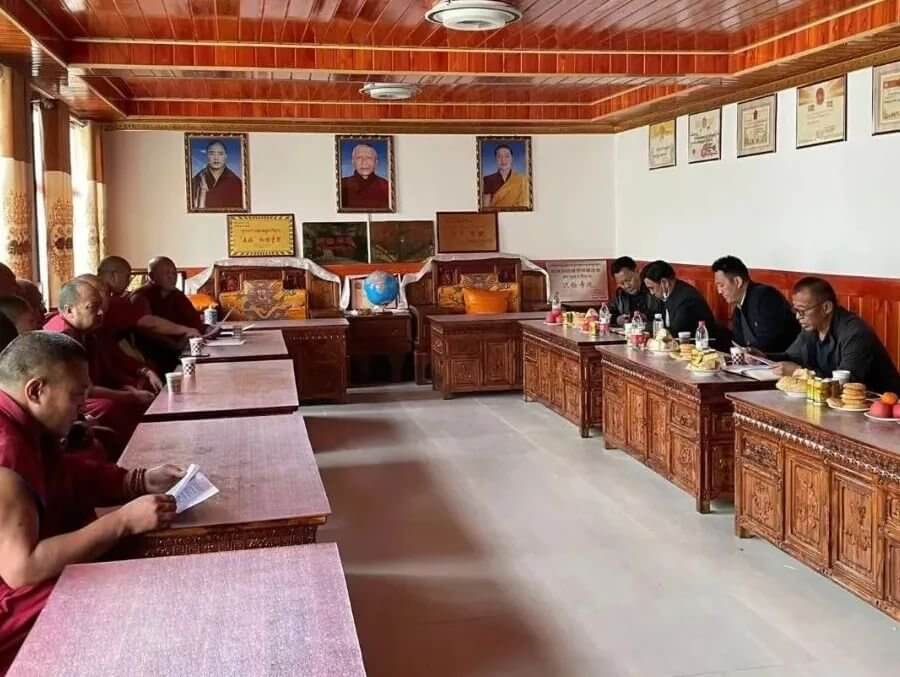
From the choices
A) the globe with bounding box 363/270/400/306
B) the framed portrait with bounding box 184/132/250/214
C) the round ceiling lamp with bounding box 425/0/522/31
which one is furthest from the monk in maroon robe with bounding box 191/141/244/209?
the round ceiling lamp with bounding box 425/0/522/31

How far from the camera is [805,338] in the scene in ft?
17.4

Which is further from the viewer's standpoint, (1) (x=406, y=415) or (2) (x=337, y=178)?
(2) (x=337, y=178)

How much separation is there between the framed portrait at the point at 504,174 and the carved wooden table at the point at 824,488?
6.48m

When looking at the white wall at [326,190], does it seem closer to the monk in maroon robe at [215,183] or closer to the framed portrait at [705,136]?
the monk in maroon robe at [215,183]

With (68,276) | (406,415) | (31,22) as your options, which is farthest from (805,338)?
(68,276)

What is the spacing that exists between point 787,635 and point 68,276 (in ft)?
20.6

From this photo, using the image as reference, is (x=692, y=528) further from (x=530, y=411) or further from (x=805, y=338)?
(x=530, y=411)

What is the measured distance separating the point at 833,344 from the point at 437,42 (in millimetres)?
3380

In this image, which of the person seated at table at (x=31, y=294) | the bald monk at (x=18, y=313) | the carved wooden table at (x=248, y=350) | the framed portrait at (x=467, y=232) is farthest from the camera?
the framed portrait at (x=467, y=232)

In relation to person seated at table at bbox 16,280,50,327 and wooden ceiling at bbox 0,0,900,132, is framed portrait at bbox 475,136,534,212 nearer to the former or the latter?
wooden ceiling at bbox 0,0,900,132

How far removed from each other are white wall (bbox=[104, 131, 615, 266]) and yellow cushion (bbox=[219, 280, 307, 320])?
0.61 meters

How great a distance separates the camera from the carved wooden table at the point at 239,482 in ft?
8.80

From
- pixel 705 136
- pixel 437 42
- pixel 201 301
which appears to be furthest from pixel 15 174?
pixel 705 136

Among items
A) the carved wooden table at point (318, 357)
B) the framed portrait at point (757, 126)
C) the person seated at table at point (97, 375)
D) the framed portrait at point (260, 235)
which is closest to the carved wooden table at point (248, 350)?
the person seated at table at point (97, 375)
